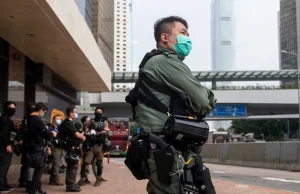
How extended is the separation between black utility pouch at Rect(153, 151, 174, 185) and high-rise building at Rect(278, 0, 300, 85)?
89166 mm

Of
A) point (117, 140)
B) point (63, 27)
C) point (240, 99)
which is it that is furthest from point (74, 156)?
point (240, 99)

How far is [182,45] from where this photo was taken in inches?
111

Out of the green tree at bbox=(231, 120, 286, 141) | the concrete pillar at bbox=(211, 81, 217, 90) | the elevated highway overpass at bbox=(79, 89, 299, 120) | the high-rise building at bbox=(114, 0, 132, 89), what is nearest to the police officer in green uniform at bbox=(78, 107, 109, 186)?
the elevated highway overpass at bbox=(79, 89, 299, 120)

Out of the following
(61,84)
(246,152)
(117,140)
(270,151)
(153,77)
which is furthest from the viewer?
(117,140)

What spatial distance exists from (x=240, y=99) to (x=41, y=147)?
39672 mm

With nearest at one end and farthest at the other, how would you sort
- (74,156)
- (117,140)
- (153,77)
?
(153,77) < (74,156) < (117,140)

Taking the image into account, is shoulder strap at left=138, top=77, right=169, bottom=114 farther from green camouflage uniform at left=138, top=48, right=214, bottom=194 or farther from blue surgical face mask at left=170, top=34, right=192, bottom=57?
blue surgical face mask at left=170, top=34, right=192, bottom=57

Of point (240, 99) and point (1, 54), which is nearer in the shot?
point (1, 54)

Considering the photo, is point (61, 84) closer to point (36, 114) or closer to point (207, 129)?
point (36, 114)

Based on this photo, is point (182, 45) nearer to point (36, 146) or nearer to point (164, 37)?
point (164, 37)

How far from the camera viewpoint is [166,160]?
246 cm

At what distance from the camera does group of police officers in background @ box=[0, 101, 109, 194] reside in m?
8.01

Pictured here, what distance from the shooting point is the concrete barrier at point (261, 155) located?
14.8 m

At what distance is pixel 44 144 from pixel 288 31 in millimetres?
91481
